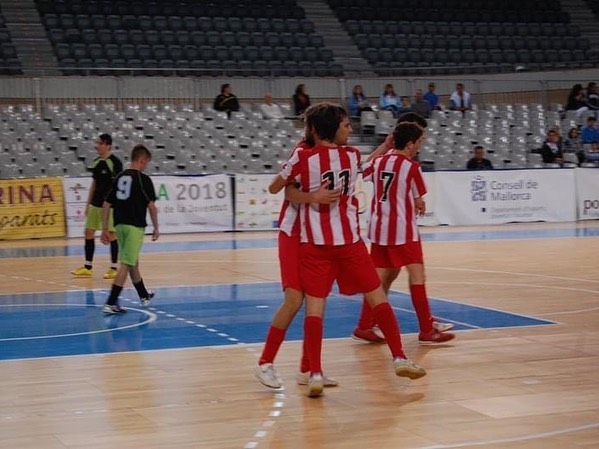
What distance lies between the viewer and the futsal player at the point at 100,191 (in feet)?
46.8

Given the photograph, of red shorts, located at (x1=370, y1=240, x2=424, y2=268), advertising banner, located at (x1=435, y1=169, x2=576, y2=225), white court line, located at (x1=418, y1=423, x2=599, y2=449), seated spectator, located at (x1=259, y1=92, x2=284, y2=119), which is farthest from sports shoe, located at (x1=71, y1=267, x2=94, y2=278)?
seated spectator, located at (x1=259, y1=92, x2=284, y2=119)

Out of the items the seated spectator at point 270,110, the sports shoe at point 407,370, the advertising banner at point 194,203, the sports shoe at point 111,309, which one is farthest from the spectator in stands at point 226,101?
the sports shoe at point 407,370

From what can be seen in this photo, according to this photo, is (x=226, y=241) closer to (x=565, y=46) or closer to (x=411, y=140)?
(x=411, y=140)

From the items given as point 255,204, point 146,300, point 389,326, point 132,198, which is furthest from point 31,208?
point 389,326

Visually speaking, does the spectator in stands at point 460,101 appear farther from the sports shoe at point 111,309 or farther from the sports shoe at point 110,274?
the sports shoe at point 111,309

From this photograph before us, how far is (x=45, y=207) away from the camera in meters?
22.2

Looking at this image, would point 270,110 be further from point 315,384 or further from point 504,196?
point 315,384

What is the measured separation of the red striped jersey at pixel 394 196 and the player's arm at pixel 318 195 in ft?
6.59

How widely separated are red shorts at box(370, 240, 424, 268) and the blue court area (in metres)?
0.90

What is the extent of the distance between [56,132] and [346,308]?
50.4ft

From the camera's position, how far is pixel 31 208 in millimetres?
22078

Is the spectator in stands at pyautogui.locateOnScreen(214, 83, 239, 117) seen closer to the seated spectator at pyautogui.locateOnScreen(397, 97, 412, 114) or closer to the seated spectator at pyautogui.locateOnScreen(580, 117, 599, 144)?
the seated spectator at pyautogui.locateOnScreen(397, 97, 412, 114)

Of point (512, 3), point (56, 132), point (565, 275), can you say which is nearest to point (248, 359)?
point (565, 275)

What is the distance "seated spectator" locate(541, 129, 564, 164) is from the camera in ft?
87.6
